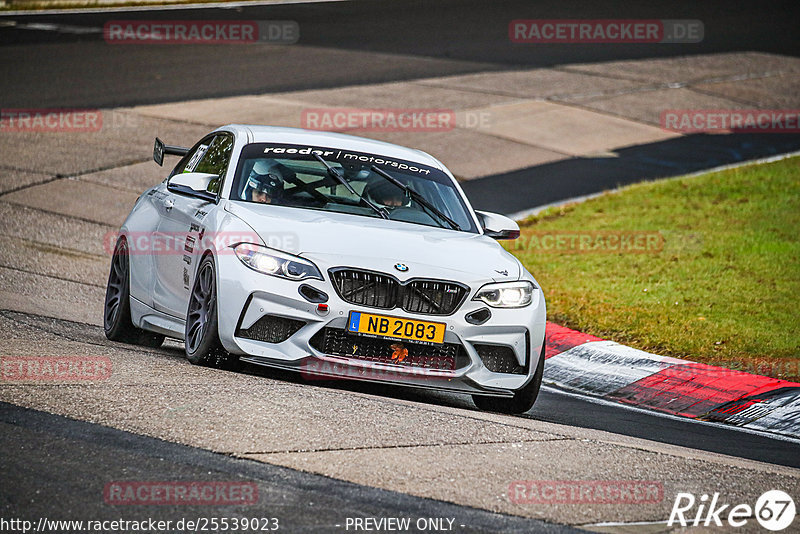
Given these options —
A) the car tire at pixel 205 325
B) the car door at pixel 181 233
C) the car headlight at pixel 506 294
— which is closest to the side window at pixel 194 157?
the car door at pixel 181 233

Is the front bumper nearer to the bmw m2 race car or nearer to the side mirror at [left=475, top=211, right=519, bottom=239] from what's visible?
the bmw m2 race car

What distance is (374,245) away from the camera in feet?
23.8

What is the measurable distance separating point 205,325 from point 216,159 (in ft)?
5.98

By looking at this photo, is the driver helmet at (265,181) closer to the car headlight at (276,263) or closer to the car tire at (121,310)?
the car headlight at (276,263)

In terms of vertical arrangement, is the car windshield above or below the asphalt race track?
above

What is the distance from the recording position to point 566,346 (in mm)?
9953

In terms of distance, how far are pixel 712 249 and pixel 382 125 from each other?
7902 mm

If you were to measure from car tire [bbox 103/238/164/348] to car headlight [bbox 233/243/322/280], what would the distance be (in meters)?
1.89

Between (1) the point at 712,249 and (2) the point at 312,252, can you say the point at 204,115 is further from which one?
(2) the point at 312,252

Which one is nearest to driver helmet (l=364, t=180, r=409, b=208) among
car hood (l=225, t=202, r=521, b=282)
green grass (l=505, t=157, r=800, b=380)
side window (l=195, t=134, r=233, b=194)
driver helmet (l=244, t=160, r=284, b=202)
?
car hood (l=225, t=202, r=521, b=282)

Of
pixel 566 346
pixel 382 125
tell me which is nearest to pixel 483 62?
pixel 382 125

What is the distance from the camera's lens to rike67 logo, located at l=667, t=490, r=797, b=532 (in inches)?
207

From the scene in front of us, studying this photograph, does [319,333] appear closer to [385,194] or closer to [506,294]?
[506,294]

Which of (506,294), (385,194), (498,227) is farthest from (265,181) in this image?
(506,294)
